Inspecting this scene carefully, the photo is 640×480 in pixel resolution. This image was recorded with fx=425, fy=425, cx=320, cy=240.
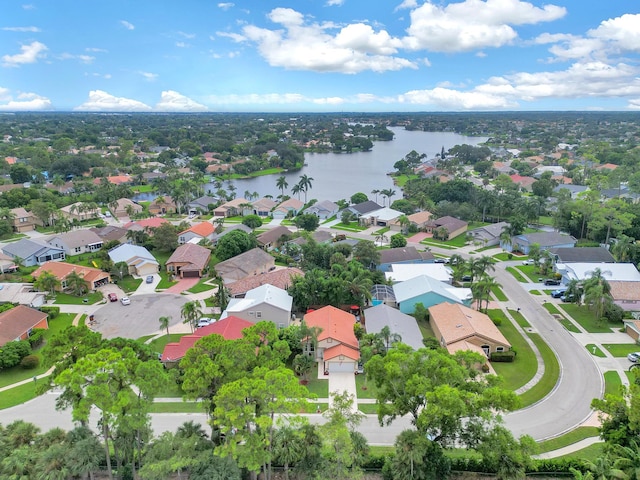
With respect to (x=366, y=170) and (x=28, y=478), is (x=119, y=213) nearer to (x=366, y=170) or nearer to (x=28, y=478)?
(x=28, y=478)

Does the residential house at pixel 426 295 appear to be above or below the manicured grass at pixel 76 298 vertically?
above

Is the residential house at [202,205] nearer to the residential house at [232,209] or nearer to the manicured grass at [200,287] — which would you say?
the residential house at [232,209]

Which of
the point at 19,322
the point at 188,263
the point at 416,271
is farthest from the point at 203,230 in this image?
the point at 416,271

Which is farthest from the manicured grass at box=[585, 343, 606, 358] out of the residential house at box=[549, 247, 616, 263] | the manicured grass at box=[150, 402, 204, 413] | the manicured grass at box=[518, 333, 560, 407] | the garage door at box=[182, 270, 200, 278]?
the garage door at box=[182, 270, 200, 278]

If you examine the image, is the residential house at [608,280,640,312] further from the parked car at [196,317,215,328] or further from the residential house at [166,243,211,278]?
the residential house at [166,243,211,278]

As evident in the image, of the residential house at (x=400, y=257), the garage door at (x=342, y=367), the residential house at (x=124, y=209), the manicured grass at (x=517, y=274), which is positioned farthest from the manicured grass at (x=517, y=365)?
the residential house at (x=124, y=209)

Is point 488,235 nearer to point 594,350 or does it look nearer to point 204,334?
point 594,350

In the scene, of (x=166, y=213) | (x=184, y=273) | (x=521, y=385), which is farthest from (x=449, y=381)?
(x=166, y=213)
